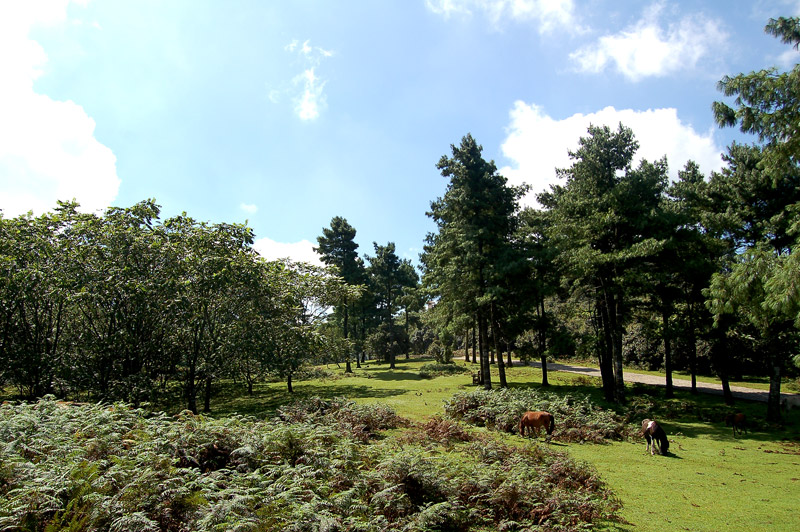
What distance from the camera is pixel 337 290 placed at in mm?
30484

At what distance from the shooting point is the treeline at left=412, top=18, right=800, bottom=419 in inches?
806

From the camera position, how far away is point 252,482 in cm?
709

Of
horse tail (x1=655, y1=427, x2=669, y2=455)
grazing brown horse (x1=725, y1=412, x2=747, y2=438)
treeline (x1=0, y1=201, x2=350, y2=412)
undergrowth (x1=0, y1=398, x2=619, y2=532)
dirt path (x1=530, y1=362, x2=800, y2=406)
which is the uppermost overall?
treeline (x1=0, y1=201, x2=350, y2=412)

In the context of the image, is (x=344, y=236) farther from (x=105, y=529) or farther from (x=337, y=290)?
(x=105, y=529)

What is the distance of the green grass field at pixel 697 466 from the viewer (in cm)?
830

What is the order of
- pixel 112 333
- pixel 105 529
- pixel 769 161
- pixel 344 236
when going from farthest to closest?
pixel 344 236 < pixel 112 333 < pixel 769 161 < pixel 105 529

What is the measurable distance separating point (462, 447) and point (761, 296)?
10.9 meters

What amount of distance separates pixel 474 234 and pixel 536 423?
42.1ft

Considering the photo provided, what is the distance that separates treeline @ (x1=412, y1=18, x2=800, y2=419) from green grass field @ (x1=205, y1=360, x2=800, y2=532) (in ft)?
9.96

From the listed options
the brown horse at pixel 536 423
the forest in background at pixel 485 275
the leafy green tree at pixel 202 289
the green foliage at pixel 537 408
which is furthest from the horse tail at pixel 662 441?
the leafy green tree at pixel 202 289

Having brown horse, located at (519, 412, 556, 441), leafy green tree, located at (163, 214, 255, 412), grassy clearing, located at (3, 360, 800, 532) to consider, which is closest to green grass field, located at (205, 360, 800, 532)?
grassy clearing, located at (3, 360, 800, 532)

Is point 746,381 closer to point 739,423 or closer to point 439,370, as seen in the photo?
point 739,423

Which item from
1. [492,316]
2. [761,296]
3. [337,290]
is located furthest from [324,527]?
[337,290]

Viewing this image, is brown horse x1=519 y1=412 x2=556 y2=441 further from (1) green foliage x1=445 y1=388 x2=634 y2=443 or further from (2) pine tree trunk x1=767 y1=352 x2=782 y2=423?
(2) pine tree trunk x1=767 y1=352 x2=782 y2=423
